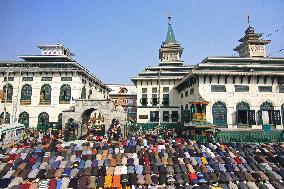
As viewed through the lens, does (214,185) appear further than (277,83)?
No

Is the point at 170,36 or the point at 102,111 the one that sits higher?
the point at 170,36

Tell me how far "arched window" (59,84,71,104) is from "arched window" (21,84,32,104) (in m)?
4.79

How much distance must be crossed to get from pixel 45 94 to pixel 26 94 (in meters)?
2.93

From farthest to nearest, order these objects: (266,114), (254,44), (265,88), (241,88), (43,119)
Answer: (254,44) < (43,119) < (265,88) < (241,88) < (266,114)

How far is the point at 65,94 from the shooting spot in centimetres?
3706

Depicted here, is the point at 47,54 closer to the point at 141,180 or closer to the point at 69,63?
the point at 69,63

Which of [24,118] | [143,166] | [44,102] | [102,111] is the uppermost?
[44,102]

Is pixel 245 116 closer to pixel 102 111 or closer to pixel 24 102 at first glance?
pixel 102 111

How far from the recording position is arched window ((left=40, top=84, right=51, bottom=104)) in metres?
36.9

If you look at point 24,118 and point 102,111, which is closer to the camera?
point 102,111

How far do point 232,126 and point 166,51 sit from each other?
28.6 metres

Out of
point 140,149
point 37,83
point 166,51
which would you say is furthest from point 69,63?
point 166,51

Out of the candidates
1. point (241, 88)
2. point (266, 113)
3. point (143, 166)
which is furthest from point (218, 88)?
point (143, 166)

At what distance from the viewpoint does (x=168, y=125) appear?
42656 mm
